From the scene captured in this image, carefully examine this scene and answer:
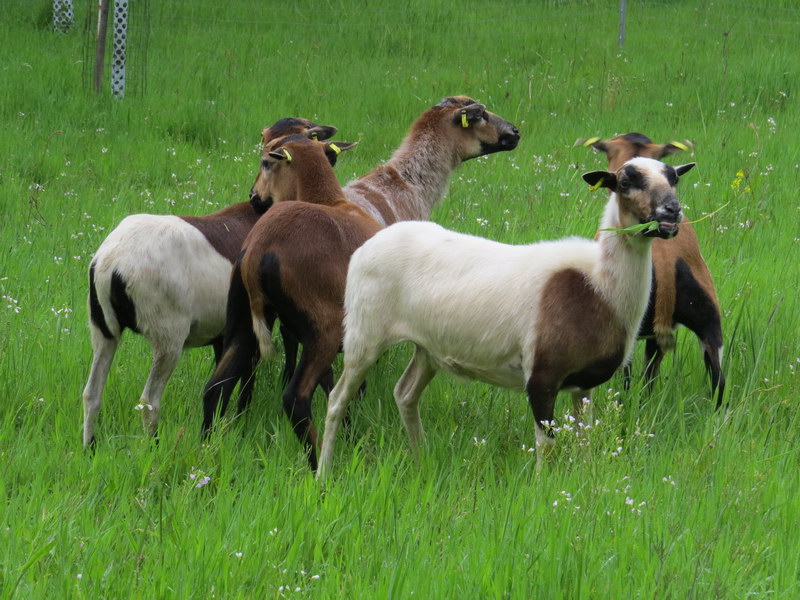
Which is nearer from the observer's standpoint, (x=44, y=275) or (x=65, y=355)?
(x=65, y=355)

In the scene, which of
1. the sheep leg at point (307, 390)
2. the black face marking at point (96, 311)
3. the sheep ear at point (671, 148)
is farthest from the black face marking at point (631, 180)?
the black face marking at point (96, 311)

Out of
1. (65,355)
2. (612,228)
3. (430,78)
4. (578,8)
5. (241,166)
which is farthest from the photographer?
(578,8)

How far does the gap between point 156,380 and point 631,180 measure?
2.40 meters

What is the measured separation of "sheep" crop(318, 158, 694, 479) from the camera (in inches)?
171

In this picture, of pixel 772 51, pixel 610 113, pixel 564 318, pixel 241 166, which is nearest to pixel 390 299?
pixel 564 318

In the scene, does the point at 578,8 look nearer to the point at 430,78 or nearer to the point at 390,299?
the point at 430,78

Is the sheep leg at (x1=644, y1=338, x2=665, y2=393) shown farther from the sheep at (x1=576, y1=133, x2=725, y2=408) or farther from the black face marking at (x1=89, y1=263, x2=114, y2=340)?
the black face marking at (x1=89, y1=263, x2=114, y2=340)

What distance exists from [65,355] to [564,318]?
2.80 m

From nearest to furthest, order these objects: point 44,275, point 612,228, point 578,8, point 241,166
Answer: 1. point 612,228
2. point 44,275
3. point 241,166
4. point 578,8

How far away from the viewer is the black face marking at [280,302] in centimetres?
485

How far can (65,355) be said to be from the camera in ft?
18.5

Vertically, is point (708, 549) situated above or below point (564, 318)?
below

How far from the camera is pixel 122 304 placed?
16.3 feet

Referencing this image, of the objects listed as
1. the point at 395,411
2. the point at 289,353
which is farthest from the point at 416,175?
the point at 395,411
